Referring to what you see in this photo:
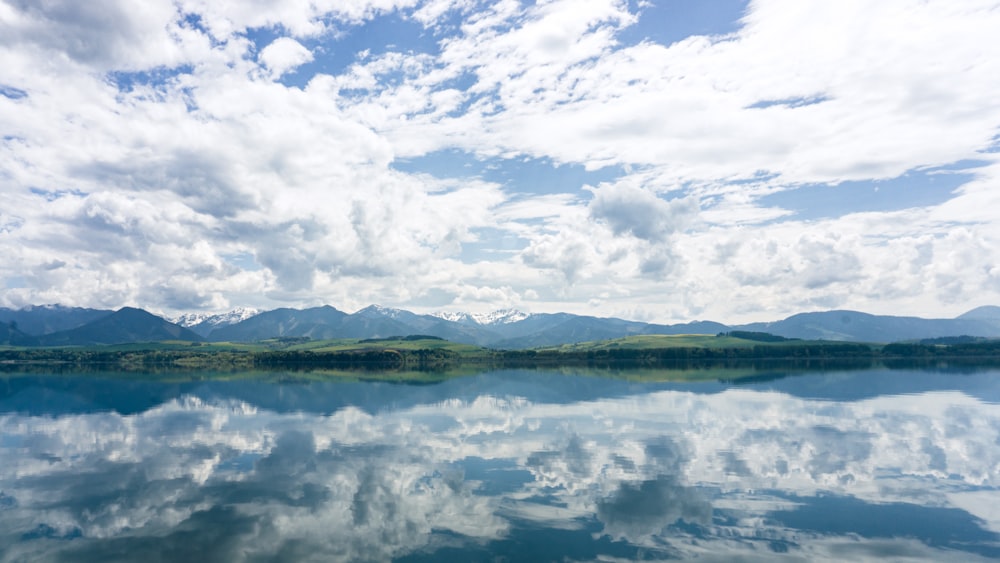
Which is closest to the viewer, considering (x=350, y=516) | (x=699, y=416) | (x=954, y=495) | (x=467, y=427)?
(x=350, y=516)

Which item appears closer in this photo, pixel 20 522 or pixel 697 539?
pixel 697 539

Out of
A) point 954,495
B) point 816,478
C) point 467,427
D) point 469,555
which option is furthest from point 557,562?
point 467,427

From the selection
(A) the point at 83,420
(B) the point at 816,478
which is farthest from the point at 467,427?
(A) the point at 83,420

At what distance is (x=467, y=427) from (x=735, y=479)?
37917mm

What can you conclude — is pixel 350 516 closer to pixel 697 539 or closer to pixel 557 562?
pixel 557 562

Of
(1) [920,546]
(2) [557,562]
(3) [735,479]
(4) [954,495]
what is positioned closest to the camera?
(2) [557,562]

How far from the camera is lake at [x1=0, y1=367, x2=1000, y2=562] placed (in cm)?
3148

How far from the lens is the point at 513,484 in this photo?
43906 millimetres

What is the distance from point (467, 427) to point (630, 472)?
103 feet

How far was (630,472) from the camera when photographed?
46969 mm

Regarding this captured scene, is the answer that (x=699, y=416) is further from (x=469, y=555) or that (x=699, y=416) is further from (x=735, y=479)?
(x=469, y=555)

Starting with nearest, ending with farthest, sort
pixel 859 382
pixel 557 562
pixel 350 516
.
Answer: pixel 557 562 → pixel 350 516 → pixel 859 382

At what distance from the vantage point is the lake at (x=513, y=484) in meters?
31.5

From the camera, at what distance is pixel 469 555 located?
29.7 meters
